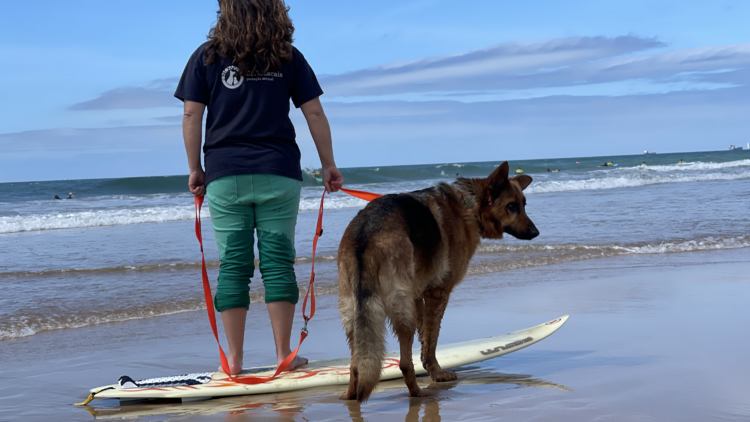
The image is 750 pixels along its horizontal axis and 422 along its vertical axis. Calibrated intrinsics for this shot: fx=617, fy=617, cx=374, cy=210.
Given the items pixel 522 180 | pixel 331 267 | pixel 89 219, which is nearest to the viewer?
pixel 522 180

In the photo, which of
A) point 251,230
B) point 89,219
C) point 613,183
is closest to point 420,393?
point 251,230

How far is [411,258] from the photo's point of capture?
134 inches

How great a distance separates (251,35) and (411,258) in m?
1.55

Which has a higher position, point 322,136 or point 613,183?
point 322,136

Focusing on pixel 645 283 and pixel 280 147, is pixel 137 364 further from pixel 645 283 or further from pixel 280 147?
pixel 645 283

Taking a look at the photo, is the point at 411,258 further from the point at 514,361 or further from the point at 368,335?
the point at 514,361

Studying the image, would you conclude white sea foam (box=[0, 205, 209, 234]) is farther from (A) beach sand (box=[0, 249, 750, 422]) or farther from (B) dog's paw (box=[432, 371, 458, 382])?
(B) dog's paw (box=[432, 371, 458, 382])

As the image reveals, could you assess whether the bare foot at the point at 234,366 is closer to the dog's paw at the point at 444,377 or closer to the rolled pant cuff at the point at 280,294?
the rolled pant cuff at the point at 280,294

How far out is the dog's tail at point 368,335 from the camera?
302 cm

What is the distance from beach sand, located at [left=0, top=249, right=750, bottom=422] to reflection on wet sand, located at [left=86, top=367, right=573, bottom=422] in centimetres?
1

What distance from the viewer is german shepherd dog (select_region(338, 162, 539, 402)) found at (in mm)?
3131

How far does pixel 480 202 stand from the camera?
4.12m

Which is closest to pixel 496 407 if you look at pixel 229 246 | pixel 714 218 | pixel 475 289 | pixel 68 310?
pixel 229 246

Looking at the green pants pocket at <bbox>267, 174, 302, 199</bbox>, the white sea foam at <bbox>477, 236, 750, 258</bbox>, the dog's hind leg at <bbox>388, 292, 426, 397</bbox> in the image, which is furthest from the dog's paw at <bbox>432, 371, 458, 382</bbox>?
the white sea foam at <bbox>477, 236, 750, 258</bbox>
